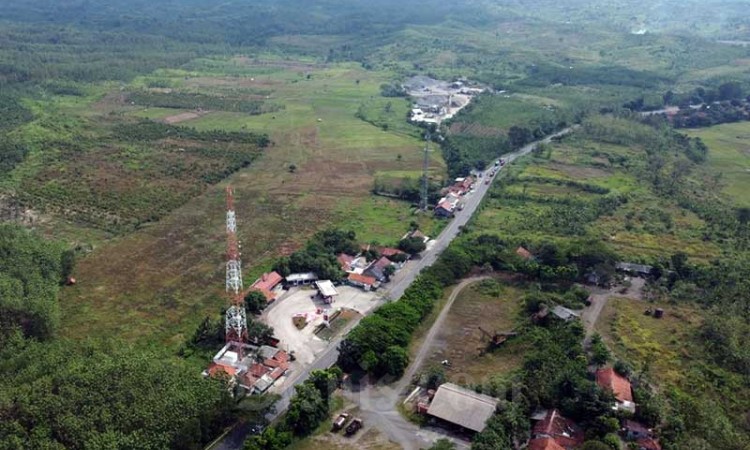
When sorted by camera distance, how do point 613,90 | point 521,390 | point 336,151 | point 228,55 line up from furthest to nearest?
point 228,55 → point 613,90 → point 336,151 → point 521,390

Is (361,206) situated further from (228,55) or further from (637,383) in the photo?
(228,55)

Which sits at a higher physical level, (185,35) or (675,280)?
(185,35)

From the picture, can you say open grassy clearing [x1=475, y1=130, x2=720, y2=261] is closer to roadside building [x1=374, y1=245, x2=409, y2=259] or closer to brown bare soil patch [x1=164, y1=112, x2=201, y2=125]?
roadside building [x1=374, y1=245, x2=409, y2=259]

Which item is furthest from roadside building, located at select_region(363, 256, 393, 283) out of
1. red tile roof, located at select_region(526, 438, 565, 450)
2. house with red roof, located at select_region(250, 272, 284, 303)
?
red tile roof, located at select_region(526, 438, 565, 450)

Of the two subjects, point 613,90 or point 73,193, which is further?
point 613,90

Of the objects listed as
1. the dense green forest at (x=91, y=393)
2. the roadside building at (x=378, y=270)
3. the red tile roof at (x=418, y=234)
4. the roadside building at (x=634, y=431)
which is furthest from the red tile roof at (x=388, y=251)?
the roadside building at (x=634, y=431)

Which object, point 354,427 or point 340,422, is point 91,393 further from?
point 354,427

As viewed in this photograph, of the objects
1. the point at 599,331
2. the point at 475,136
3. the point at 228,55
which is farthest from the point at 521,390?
the point at 228,55

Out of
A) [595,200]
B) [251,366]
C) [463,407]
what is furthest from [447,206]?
[463,407]
